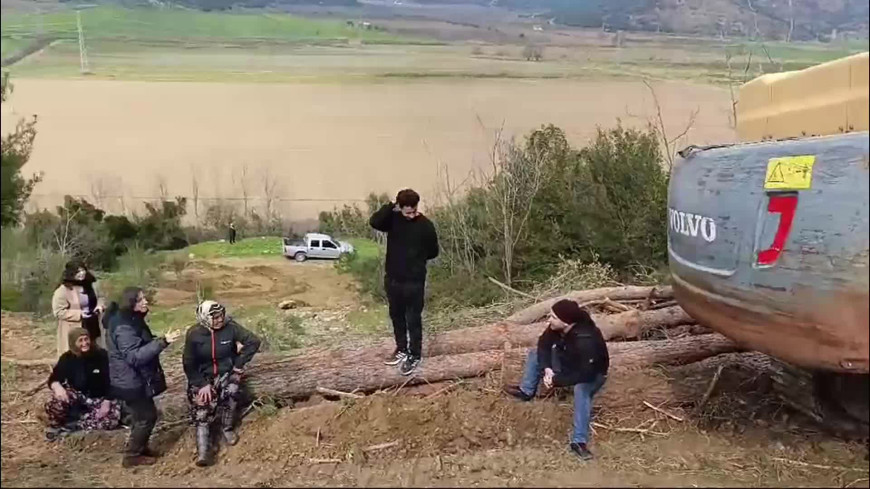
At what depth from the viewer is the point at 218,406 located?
5.97 meters

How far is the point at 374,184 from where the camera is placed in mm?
19594

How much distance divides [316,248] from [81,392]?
42.3 feet

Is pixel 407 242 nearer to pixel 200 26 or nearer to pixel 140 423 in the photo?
pixel 140 423

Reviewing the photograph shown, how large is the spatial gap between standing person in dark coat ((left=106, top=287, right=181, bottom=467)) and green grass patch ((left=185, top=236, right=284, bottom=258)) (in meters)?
12.7

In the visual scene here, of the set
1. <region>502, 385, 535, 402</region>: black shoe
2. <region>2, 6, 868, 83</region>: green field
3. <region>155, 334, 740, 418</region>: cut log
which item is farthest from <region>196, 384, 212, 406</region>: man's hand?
<region>2, 6, 868, 83</region>: green field

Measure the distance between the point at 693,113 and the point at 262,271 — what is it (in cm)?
960

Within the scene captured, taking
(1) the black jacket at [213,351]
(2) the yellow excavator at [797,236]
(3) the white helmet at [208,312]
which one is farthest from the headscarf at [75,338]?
(2) the yellow excavator at [797,236]

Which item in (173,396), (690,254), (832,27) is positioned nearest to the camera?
(690,254)

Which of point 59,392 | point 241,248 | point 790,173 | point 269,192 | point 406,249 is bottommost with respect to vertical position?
point 241,248

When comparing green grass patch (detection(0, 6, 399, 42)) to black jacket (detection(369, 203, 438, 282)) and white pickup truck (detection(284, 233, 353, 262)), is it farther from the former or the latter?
black jacket (detection(369, 203, 438, 282))

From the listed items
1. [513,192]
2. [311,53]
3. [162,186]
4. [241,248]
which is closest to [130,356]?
[513,192]

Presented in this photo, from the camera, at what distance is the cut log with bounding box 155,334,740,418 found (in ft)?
21.5

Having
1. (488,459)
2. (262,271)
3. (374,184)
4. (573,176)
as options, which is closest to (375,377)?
(488,459)

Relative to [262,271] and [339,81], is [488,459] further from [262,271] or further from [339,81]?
[339,81]
